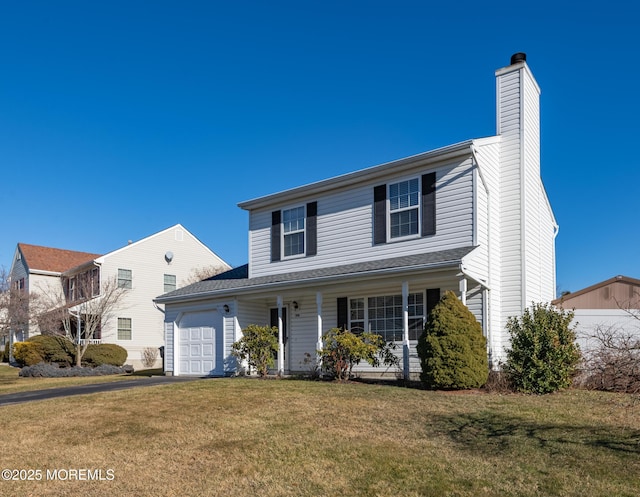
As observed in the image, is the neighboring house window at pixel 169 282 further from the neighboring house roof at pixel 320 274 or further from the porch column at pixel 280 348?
the porch column at pixel 280 348

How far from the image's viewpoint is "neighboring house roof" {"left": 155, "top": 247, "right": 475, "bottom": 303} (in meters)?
13.1

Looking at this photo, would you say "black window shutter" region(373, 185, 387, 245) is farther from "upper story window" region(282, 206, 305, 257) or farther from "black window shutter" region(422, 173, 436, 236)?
"upper story window" region(282, 206, 305, 257)

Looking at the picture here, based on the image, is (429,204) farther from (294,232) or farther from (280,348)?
(280,348)

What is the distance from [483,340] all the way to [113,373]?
56.2ft

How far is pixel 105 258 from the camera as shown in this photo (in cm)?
3028

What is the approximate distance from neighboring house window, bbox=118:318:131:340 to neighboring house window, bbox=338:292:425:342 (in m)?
18.9

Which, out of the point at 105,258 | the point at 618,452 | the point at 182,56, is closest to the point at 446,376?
the point at 618,452

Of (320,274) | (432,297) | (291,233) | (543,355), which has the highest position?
(291,233)

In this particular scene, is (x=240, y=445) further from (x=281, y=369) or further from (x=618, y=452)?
(x=281, y=369)

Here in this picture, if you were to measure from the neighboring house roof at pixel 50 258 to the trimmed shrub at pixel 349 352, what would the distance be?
2645 cm

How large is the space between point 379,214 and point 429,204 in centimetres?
154

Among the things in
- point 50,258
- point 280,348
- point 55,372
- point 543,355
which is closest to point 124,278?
point 50,258

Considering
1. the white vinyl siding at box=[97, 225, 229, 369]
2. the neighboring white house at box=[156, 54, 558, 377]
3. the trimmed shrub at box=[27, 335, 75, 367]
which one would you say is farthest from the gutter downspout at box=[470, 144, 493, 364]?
the trimmed shrub at box=[27, 335, 75, 367]

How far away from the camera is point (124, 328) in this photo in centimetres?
3077
